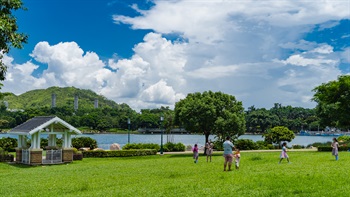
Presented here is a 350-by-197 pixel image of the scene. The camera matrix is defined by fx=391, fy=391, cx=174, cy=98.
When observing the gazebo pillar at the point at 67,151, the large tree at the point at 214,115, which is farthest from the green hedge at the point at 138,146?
the gazebo pillar at the point at 67,151

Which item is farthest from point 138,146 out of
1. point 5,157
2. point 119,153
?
point 5,157

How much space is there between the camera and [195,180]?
18.7 m

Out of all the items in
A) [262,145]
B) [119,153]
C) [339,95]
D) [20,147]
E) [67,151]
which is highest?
[339,95]

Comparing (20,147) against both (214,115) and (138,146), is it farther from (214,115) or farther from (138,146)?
(214,115)

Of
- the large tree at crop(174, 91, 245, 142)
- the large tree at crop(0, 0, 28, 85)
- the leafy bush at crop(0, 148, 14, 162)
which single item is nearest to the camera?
the large tree at crop(0, 0, 28, 85)

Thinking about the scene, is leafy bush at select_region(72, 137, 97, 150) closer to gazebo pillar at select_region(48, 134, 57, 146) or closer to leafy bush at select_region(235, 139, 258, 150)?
gazebo pillar at select_region(48, 134, 57, 146)

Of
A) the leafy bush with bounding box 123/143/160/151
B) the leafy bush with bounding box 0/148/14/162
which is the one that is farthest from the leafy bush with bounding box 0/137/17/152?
the leafy bush with bounding box 123/143/160/151

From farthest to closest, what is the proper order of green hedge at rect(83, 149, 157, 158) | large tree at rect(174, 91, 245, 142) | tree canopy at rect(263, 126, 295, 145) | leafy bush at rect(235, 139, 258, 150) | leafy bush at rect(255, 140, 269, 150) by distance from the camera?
1. tree canopy at rect(263, 126, 295, 145)
2. leafy bush at rect(255, 140, 269, 150)
3. leafy bush at rect(235, 139, 258, 150)
4. large tree at rect(174, 91, 245, 142)
5. green hedge at rect(83, 149, 157, 158)

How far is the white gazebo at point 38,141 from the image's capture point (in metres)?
35.0

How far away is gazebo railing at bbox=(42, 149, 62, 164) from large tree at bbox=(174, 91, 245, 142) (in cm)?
1605

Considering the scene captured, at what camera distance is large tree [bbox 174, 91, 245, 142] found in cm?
4550

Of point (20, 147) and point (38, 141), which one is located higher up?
point (38, 141)

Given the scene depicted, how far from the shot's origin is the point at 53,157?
118ft

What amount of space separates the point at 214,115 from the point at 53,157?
1890 cm
